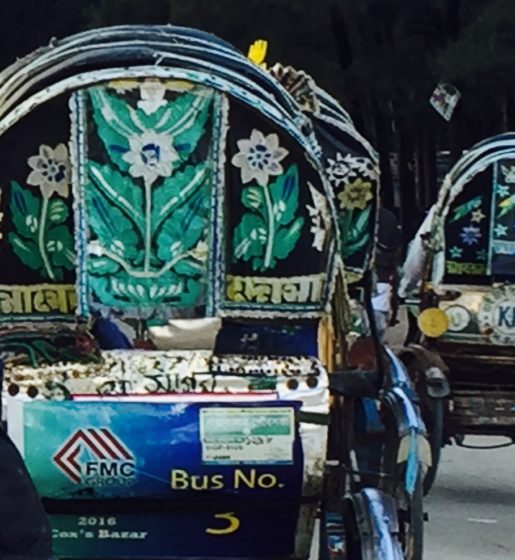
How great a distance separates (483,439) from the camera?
1170 centimetres

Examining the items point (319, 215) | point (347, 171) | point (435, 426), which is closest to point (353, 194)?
point (347, 171)

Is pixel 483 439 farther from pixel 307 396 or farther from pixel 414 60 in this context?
pixel 414 60

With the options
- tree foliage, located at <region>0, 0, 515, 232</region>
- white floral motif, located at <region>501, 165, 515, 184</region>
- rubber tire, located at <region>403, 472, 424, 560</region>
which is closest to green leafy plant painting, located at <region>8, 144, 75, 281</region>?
rubber tire, located at <region>403, 472, 424, 560</region>

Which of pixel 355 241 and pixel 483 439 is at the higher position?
pixel 355 241

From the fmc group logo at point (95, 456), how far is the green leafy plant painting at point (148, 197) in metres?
0.49

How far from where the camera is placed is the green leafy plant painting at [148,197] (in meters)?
5.62

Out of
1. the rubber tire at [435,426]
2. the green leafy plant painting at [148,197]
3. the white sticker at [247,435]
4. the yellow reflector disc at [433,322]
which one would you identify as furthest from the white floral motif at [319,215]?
the yellow reflector disc at [433,322]

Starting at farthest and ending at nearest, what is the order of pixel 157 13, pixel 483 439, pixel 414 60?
pixel 157 13 → pixel 414 60 → pixel 483 439

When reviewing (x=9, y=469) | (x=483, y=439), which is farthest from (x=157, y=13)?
(x=9, y=469)

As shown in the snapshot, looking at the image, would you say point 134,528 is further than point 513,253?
No

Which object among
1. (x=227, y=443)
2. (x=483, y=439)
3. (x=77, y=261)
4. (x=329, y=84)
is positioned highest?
(x=329, y=84)

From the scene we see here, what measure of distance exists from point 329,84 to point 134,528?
15872mm

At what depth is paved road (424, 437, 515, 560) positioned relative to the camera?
27.3 feet

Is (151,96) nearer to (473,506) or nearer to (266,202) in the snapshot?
(266,202)
